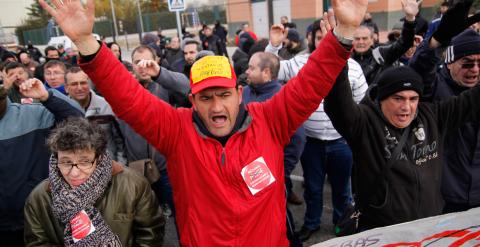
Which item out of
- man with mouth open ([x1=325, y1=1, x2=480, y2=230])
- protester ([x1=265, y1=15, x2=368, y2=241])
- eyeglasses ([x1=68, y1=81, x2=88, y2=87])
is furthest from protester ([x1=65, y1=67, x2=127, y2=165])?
man with mouth open ([x1=325, y1=1, x2=480, y2=230])

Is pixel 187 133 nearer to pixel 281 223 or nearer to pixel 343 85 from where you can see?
pixel 281 223

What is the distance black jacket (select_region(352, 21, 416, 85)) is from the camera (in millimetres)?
2967

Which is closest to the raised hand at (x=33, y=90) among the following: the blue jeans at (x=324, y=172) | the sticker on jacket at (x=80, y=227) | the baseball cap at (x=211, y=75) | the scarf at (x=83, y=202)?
the scarf at (x=83, y=202)

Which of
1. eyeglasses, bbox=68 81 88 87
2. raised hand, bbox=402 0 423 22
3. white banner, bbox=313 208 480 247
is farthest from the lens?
eyeglasses, bbox=68 81 88 87

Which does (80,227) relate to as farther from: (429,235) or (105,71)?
(429,235)

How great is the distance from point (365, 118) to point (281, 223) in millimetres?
770

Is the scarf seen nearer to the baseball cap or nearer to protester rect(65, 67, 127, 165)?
the baseball cap

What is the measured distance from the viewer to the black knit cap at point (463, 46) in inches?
95.4

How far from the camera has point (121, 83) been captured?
5.25 ft

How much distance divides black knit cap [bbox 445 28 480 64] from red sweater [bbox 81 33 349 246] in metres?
1.28

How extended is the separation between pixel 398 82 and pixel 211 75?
1082 millimetres

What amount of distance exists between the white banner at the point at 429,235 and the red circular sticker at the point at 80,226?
131 centimetres

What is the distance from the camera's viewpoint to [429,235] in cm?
130

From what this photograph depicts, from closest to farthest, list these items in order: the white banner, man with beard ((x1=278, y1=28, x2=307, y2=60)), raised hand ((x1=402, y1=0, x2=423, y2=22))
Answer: the white banner → raised hand ((x1=402, y1=0, x2=423, y2=22)) → man with beard ((x1=278, y1=28, x2=307, y2=60))
